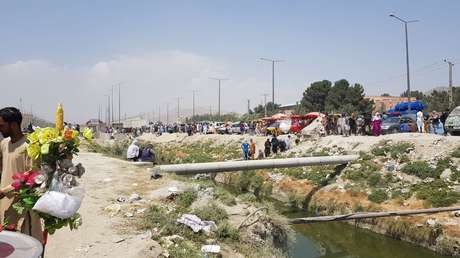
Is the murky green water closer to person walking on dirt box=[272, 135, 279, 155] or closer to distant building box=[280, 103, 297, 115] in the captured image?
person walking on dirt box=[272, 135, 279, 155]

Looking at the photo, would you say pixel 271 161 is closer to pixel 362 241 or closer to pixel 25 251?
pixel 362 241

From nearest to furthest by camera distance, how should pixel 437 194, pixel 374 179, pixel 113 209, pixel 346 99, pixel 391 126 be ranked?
pixel 113 209 < pixel 437 194 < pixel 374 179 < pixel 391 126 < pixel 346 99

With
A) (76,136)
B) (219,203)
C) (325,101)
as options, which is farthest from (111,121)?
(76,136)

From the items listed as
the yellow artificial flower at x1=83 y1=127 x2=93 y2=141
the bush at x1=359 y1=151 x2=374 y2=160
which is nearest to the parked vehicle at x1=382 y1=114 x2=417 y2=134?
the bush at x1=359 y1=151 x2=374 y2=160

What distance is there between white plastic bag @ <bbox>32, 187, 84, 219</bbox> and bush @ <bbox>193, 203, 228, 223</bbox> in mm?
7085

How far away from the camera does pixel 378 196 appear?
830 inches

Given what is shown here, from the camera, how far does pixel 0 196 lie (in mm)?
5090

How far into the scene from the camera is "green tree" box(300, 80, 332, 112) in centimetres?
10269

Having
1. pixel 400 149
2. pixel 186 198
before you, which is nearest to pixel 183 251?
pixel 186 198

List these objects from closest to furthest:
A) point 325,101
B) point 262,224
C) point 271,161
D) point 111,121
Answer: point 262,224, point 271,161, point 325,101, point 111,121

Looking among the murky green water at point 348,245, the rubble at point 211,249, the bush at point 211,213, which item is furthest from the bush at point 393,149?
the rubble at point 211,249

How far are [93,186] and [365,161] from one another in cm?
1588

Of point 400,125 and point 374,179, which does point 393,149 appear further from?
point 400,125

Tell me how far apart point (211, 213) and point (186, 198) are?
5.65 ft
